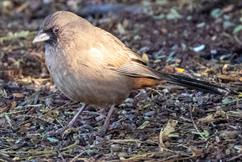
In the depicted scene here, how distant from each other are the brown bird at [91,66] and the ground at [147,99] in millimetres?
241

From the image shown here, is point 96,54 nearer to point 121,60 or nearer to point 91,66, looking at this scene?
point 91,66

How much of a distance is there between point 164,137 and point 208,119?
43 centimetres

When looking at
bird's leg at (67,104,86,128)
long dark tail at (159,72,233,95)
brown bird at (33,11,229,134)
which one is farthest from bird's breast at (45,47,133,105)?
long dark tail at (159,72,233,95)

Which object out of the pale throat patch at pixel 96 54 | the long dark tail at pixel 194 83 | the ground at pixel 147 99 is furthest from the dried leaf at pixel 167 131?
the pale throat patch at pixel 96 54

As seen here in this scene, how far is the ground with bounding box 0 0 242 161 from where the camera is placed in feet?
15.4

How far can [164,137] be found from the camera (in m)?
4.81

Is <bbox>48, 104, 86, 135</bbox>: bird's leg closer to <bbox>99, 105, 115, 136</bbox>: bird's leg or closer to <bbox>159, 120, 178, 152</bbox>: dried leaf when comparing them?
<bbox>99, 105, 115, 136</bbox>: bird's leg

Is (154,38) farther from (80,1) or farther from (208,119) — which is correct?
(208,119)

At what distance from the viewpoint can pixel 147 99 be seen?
577 cm

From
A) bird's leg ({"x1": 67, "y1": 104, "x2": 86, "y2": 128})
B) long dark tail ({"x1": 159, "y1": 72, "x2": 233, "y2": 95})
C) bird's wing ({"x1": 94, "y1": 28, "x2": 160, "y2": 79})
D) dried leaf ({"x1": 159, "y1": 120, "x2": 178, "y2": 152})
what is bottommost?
dried leaf ({"x1": 159, "y1": 120, "x2": 178, "y2": 152})

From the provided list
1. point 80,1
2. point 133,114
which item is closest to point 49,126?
point 133,114

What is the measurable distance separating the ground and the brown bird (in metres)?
0.24

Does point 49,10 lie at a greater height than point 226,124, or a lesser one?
greater

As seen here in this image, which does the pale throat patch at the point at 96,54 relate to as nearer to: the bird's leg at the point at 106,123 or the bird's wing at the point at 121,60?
the bird's wing at the point at 121,60
